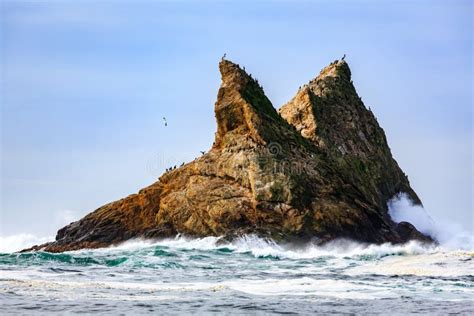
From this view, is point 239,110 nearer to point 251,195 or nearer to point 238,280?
point 251,195

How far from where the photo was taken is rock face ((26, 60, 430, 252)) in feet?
160

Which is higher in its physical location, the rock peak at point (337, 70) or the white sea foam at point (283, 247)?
the rock peak at point (337, 70)

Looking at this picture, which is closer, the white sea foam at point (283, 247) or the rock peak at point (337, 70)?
the white sea foam at point (283, 247)

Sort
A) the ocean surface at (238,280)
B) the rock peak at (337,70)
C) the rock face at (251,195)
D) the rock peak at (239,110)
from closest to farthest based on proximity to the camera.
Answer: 1. the ocean surface at (238,280)
2. the rock face at (251,195)
3. the rock peak at (239,110)
4. the rock peak at (337,70)

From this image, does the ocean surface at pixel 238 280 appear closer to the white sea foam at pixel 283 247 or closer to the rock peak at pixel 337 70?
the white sea foam at pixel 283 247

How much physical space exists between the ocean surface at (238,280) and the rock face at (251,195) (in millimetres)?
1340

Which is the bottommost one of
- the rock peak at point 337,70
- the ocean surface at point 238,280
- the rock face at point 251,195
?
the ocean surface at point 238,280

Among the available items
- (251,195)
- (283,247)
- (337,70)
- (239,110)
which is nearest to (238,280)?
(283,247)

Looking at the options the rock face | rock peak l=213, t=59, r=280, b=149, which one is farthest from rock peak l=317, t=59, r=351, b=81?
rock peak l=213, t=59, r=280, b=149

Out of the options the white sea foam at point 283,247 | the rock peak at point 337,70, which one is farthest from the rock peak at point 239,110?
the rock peak at point 337,70

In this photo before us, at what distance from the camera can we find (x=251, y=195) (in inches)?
1944

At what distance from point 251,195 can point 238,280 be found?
17.6 meters

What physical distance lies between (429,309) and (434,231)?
39.3 meters

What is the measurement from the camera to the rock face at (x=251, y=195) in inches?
1918
